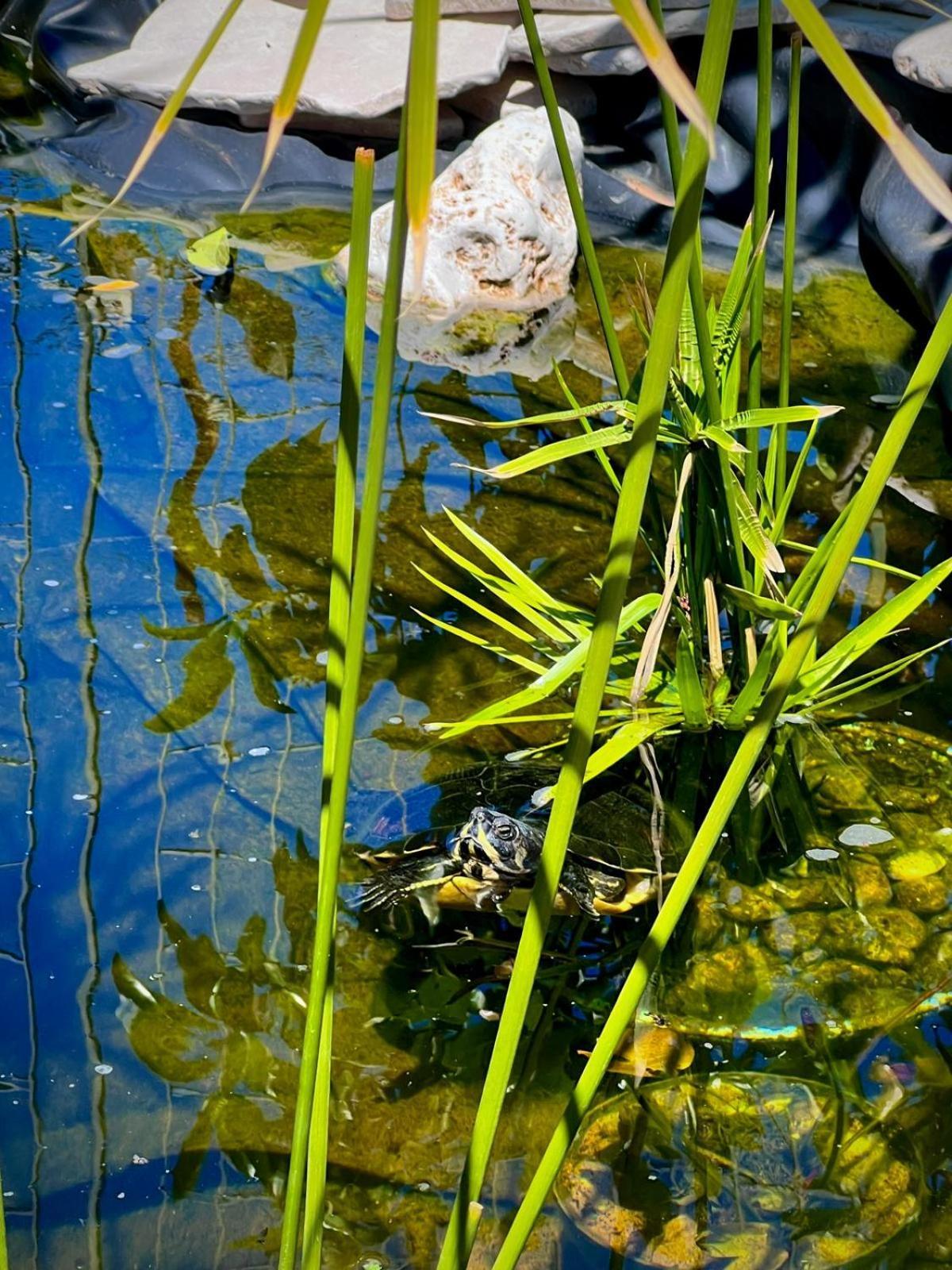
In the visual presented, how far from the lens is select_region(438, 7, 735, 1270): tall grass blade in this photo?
1.72 ft

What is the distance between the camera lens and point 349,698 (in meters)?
0.62

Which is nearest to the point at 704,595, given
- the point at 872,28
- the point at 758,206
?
the point at 758,206

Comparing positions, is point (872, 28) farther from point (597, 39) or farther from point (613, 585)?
point (613, 585)

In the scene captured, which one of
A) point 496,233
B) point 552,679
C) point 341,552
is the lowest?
point 552,679

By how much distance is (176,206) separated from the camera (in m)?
3.90

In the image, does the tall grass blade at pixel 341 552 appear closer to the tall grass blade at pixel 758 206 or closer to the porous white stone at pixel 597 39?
the tall grass blade at pixel 758 206

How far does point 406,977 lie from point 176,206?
121 inches

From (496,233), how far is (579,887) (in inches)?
93.5

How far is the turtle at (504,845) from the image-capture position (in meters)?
1.48

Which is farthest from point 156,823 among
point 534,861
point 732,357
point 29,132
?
point 29,132

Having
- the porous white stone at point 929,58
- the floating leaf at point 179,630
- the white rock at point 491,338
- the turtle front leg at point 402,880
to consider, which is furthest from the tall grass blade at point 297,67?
the porous white stone at point 929,58

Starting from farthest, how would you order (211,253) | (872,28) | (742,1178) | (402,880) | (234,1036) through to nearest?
(872,28)
(211,253)
(402,880)
(234,1036)
(742,1178)

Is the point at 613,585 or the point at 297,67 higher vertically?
the point at 297,67

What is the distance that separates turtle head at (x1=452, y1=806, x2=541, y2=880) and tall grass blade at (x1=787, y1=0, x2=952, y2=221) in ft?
3.69
